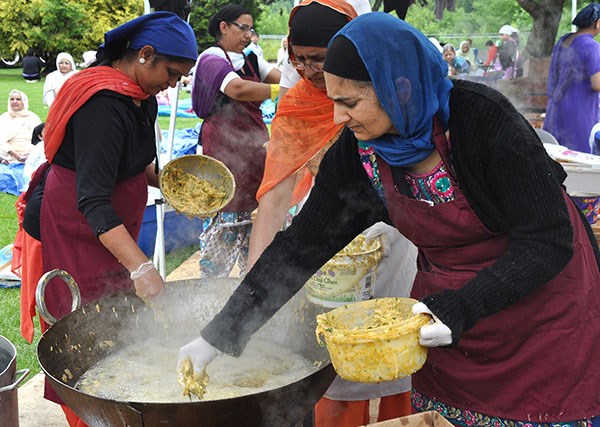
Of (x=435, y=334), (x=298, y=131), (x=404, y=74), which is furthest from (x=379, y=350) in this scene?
(x=298, y=131)

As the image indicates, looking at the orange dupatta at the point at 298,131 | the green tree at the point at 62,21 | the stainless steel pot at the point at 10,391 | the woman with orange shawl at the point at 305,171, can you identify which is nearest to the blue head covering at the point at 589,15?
the woman with orange shawl at the point at 305,171

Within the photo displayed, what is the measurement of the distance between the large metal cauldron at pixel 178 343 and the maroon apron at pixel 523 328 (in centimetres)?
40

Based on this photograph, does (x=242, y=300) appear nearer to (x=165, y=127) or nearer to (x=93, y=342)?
(x=93, y=342)

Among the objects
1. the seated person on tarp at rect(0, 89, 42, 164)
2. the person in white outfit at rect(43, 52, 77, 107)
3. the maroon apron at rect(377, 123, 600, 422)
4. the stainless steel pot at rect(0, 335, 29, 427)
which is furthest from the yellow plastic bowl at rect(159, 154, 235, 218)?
the person in white outfit at rect(43, 52, 77, 107)

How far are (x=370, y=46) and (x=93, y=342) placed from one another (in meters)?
1.41

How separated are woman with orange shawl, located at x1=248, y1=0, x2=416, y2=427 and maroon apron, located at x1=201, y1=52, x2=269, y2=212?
59.4 inches

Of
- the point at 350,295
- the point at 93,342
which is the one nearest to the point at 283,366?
the point at 350,295

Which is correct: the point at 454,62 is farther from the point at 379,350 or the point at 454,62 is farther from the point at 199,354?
the point at 379,350

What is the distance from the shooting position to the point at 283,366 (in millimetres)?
2182

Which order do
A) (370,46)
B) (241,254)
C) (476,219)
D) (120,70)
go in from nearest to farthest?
(370,46), (476,219), (120,70), (241,254)

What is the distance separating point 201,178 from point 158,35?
0.71 meters

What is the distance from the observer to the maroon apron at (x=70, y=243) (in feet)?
8.02

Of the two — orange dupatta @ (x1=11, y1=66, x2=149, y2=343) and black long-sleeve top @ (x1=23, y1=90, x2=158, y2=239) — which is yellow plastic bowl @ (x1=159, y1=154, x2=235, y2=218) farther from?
orange dupatta @ (x1=11, y1=66, x2=149, y2=343)

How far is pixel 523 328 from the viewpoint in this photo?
5.17 ft
